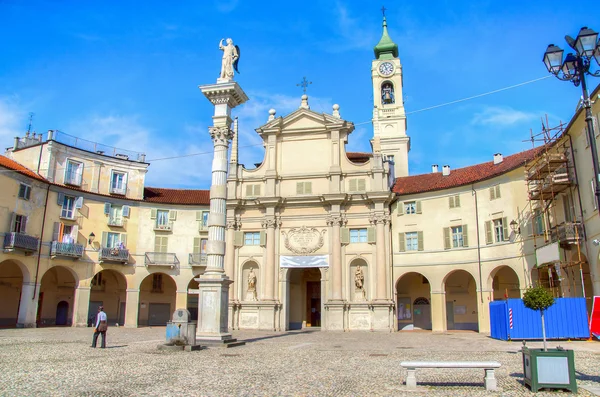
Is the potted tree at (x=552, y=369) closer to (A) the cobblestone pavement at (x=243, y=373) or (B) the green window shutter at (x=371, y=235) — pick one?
(A) the cobblestone pavement at (x=243, y=373)

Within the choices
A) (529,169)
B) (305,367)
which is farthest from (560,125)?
(305,367)

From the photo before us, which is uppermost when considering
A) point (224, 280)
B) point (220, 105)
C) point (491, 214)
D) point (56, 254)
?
point (220, 105)

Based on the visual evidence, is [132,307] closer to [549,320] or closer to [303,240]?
[303,240]

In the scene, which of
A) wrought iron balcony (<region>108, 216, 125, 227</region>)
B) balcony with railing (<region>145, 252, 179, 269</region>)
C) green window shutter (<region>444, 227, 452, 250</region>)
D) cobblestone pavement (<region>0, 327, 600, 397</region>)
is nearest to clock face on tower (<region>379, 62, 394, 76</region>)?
green window shutter (<region>444, 227, 452, 250</region>)

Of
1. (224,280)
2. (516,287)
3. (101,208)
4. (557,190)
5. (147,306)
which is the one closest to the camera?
(224,280)

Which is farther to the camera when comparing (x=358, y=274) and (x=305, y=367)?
(x=358, y=274)

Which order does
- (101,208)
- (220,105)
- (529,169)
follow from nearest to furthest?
(220,105), (529,169), (101,208)

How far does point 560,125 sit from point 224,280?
67.9 feet

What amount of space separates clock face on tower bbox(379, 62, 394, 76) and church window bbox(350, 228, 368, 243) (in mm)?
25863

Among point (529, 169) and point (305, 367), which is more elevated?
point (529, 169)

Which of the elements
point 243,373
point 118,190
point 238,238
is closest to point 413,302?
point 238,238

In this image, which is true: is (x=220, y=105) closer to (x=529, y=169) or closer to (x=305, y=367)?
(x=305, y=367)

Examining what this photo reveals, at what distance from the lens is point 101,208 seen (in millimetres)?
41094

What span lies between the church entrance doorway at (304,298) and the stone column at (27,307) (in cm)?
1858
